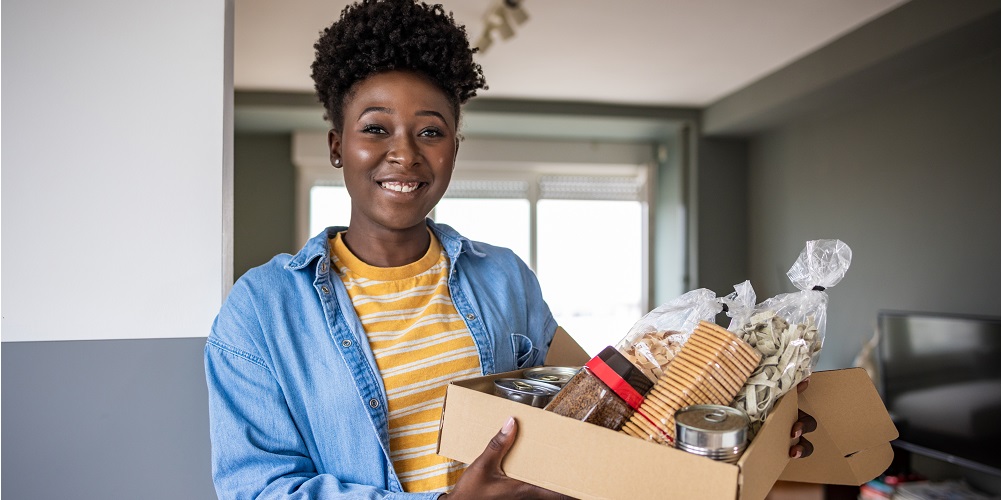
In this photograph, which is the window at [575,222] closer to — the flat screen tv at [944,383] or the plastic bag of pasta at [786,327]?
the flat screen tv at [944,383]

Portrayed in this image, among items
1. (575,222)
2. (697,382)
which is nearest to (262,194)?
(575,222)

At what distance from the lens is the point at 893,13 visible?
308 centimetres

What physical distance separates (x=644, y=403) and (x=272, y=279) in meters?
0.54

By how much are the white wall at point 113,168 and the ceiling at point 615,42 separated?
2.02 meters

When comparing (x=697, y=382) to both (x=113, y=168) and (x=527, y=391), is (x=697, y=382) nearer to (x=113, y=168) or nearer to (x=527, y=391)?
(x=527, y=391)

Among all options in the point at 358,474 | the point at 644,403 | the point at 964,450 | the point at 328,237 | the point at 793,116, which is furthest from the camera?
the point at 793,116

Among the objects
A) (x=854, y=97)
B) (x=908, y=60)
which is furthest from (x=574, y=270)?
(x=908, y=60)

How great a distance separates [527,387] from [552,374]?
0.24 ft

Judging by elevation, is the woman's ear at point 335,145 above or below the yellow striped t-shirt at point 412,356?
above

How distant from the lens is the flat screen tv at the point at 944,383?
9.38ft

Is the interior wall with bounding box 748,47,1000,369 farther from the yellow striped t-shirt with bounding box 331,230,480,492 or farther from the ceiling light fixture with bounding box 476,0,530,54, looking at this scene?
the yellow striped t-shirt with bounding box 331,230,480,492

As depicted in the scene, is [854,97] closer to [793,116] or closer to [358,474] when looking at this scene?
[793,116]

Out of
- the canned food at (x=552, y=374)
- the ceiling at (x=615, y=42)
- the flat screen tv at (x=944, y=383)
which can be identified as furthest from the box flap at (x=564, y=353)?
the flat screen tv at (x=944, y=383)

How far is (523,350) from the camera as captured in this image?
116cm
